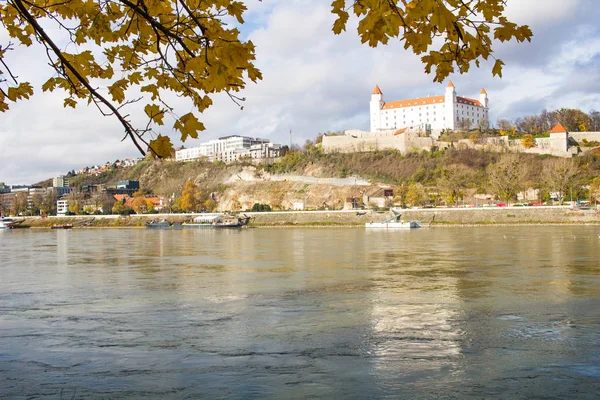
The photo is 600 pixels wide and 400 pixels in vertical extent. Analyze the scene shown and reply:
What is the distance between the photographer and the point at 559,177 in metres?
66.8

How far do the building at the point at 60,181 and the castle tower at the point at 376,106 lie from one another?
112 meters

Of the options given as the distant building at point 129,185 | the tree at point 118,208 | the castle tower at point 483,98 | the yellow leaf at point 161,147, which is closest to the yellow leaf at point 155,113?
the yellow leaf at point 161,147

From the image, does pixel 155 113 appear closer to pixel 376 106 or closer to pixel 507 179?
pixel 507 179

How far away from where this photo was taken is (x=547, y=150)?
8806 cm

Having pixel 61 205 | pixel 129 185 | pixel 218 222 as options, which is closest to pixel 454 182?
pixel 218 222

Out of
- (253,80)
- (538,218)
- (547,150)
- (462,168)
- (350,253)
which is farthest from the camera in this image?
(547,150)

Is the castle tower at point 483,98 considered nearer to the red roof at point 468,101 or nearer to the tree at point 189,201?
the red roof at point 468,101

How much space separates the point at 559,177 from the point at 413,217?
1844 centimetres

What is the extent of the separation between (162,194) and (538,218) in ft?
267

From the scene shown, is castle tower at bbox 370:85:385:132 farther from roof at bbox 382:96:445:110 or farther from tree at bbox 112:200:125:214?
tree at bbox 112:200:125:214

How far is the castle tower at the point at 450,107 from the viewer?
106 metres

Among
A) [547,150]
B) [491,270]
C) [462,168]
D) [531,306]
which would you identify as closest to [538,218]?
[462,168]

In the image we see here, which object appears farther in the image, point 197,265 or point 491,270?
point 197,265

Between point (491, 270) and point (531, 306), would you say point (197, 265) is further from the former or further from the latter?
point (531, 306)
